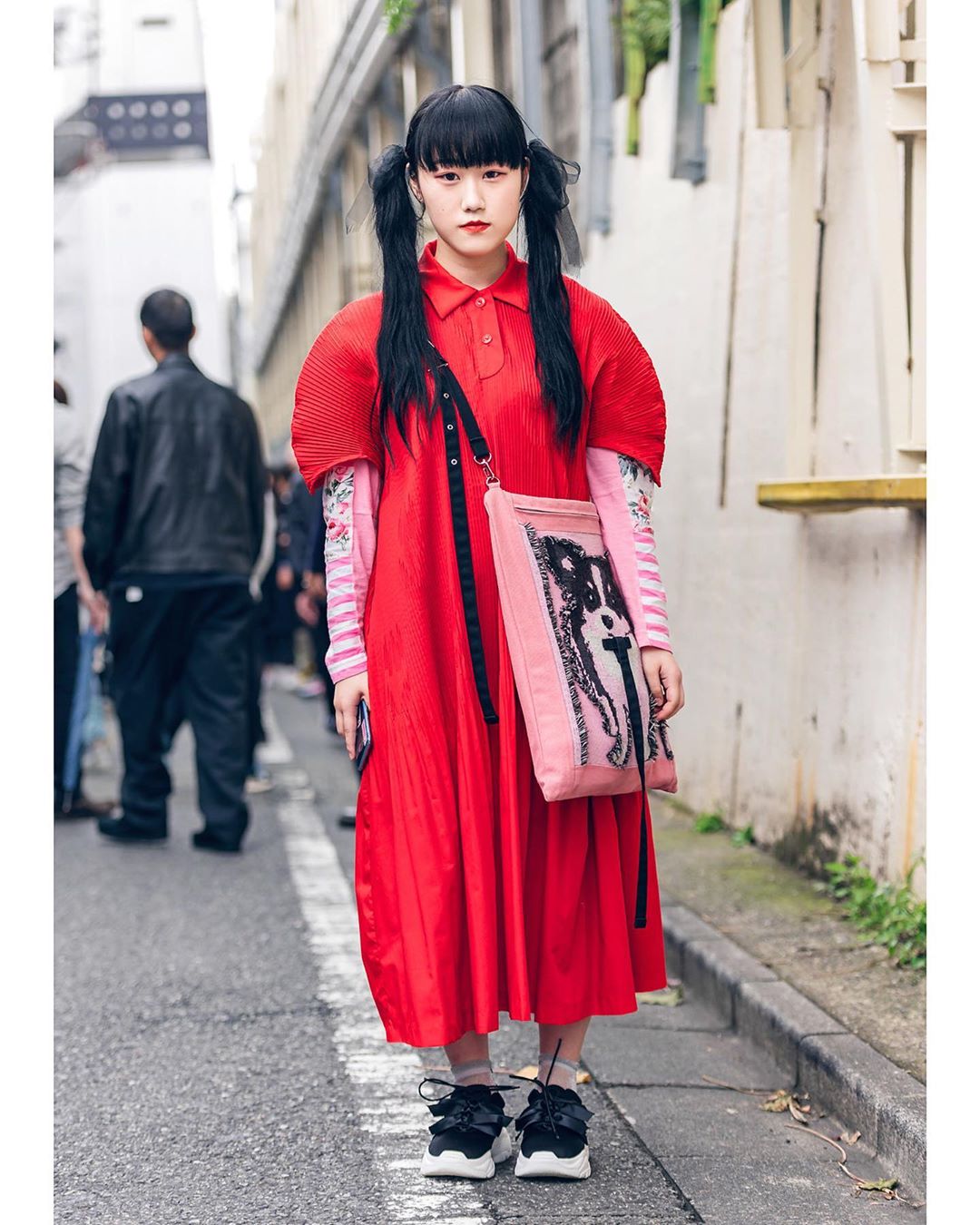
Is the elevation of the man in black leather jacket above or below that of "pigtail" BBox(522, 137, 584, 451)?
below

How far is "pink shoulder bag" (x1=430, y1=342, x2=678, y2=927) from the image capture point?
290 cm

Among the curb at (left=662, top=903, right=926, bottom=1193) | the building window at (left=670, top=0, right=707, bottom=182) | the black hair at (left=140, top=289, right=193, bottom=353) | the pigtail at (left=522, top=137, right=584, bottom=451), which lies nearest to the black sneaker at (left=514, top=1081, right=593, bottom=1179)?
the curb at (left=662, top=903, right=926, bottom=1193)

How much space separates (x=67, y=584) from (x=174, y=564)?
1012 mm

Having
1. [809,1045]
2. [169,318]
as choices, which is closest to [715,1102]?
[809,1045]

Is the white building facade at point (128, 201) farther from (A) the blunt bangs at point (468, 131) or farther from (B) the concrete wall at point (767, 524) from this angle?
(A) the blunt bangs at point (468, 131)

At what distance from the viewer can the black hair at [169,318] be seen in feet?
21.3

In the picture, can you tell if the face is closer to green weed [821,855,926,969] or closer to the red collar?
the red collar

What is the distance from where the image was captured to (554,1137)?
314 cm

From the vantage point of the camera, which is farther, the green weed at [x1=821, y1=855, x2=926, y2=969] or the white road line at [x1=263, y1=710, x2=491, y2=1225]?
the green weed at [x1=821, y1=855, x2=926, y2=969]

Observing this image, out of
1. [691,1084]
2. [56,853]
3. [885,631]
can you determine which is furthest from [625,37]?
[691,1084]

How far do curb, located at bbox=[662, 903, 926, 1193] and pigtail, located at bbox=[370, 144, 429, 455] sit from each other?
5.16 feet

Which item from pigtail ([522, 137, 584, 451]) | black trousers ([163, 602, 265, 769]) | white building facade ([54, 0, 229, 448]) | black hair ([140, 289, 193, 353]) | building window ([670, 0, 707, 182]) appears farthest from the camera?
white building facade ([54, 0, 229, 448])

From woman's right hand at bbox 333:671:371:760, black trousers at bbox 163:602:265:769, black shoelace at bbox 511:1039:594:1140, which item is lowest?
black shoelace at bbox 511:1039:594:1140

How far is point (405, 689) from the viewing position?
3.00 m
